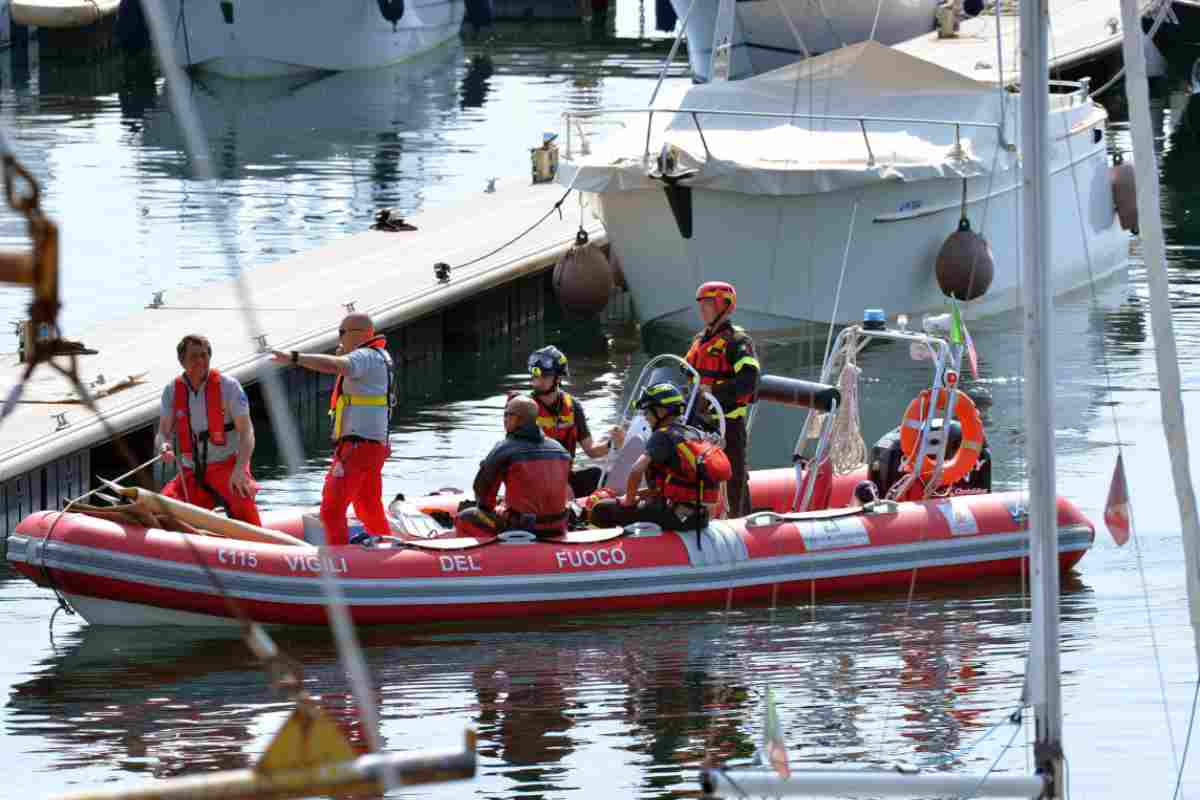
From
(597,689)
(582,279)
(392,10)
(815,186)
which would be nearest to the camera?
(597,689)

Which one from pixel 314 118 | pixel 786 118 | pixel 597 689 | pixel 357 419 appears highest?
pixel 786 118

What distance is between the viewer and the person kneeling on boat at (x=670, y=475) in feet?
39.5

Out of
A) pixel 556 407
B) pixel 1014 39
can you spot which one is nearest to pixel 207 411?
pixel 556 407

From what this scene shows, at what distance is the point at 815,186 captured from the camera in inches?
765

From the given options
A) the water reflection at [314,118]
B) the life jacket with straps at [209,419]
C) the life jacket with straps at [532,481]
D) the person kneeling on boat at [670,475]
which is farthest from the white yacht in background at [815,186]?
the water reflection at [314,118]

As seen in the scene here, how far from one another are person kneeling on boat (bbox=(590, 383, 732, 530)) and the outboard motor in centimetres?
142

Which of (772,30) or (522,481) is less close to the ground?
(772,30)

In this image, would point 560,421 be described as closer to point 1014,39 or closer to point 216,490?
point 216,490

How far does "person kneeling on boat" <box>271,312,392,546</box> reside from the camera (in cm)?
1192

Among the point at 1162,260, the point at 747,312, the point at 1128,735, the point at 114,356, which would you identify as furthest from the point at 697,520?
the point at 747,312

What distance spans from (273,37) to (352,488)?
32.3 m

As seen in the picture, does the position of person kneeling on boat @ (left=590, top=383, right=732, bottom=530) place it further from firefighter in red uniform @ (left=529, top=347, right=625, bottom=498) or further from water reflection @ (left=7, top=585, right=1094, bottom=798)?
water reflection @ (left=7, top=585, right=1094, bottom=798)

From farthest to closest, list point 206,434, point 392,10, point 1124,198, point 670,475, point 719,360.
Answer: point 392,10 < point 1124,198 < point 719,360 < point 670,475 < point 206,434

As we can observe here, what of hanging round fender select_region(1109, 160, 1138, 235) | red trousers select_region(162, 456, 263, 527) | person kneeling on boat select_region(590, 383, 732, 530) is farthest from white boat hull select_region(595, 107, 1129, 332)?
red trousers select_region(162, 456, 263, 527)
